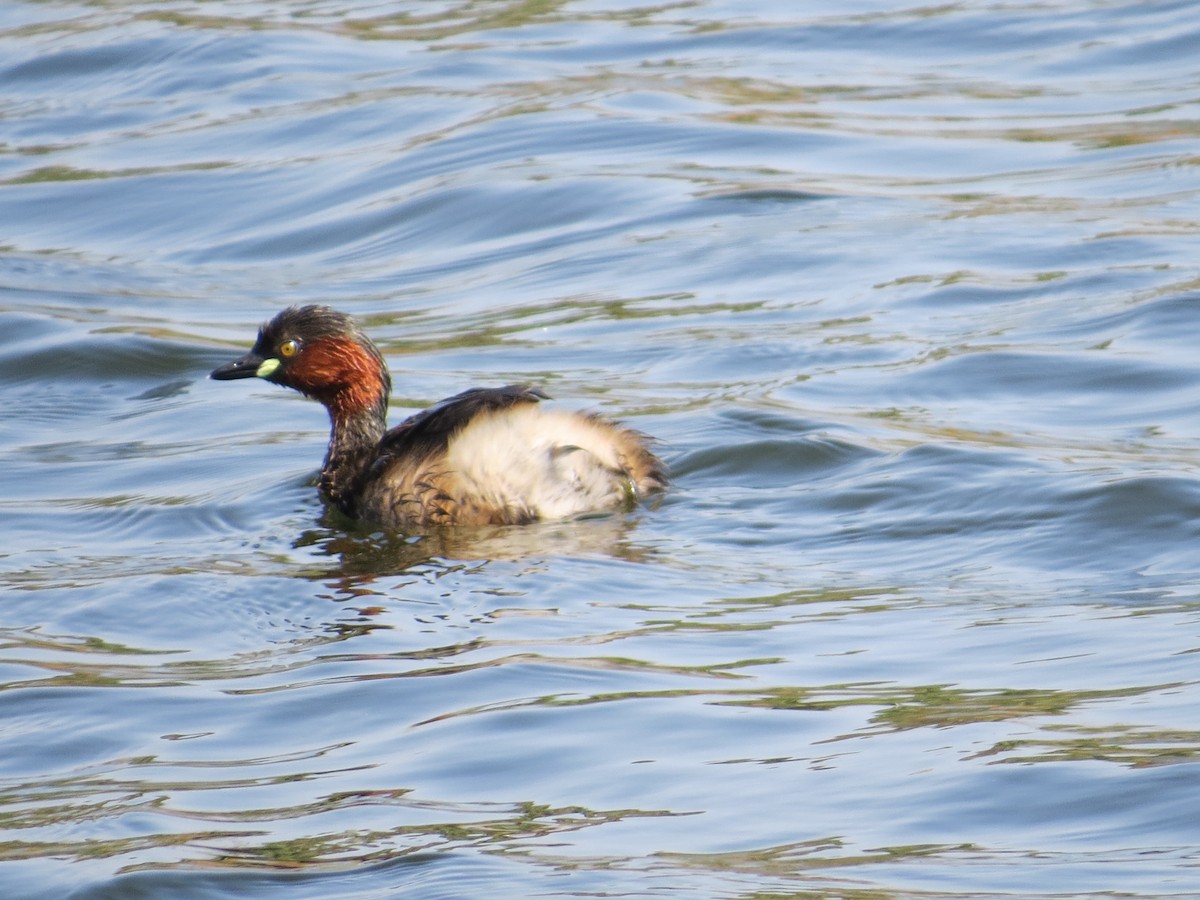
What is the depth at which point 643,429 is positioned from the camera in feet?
28.3

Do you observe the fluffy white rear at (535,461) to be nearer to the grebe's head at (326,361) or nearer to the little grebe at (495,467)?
the little grebe at (495,467)

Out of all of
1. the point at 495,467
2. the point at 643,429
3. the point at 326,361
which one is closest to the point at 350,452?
the point at 326,361

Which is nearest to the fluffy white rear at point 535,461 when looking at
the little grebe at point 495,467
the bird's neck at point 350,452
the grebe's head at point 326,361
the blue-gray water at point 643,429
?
the little grebe at point 495,467

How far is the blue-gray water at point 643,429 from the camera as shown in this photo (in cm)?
470

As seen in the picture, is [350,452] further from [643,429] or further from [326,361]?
[643,429]

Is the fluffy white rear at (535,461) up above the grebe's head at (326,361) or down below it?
below

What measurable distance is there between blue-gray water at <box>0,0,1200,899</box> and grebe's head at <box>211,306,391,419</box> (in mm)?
405

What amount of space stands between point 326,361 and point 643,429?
4.34ft

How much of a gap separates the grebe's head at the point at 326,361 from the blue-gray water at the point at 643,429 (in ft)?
1.33

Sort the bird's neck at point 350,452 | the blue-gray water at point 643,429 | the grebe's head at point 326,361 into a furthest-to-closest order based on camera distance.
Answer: the grebe's head at point 326,361
the bird's neck at point 350,452
the blue-gray water at point 643,429

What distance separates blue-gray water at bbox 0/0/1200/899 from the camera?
4.70 metres

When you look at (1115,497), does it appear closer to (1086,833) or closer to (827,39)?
(1086,833)

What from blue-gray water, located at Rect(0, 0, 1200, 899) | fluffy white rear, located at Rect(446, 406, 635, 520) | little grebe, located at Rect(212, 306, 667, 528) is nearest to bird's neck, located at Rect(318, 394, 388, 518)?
little grebe, located at Rect(212, 306, 667, 528)

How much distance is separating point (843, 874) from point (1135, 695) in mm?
1280
